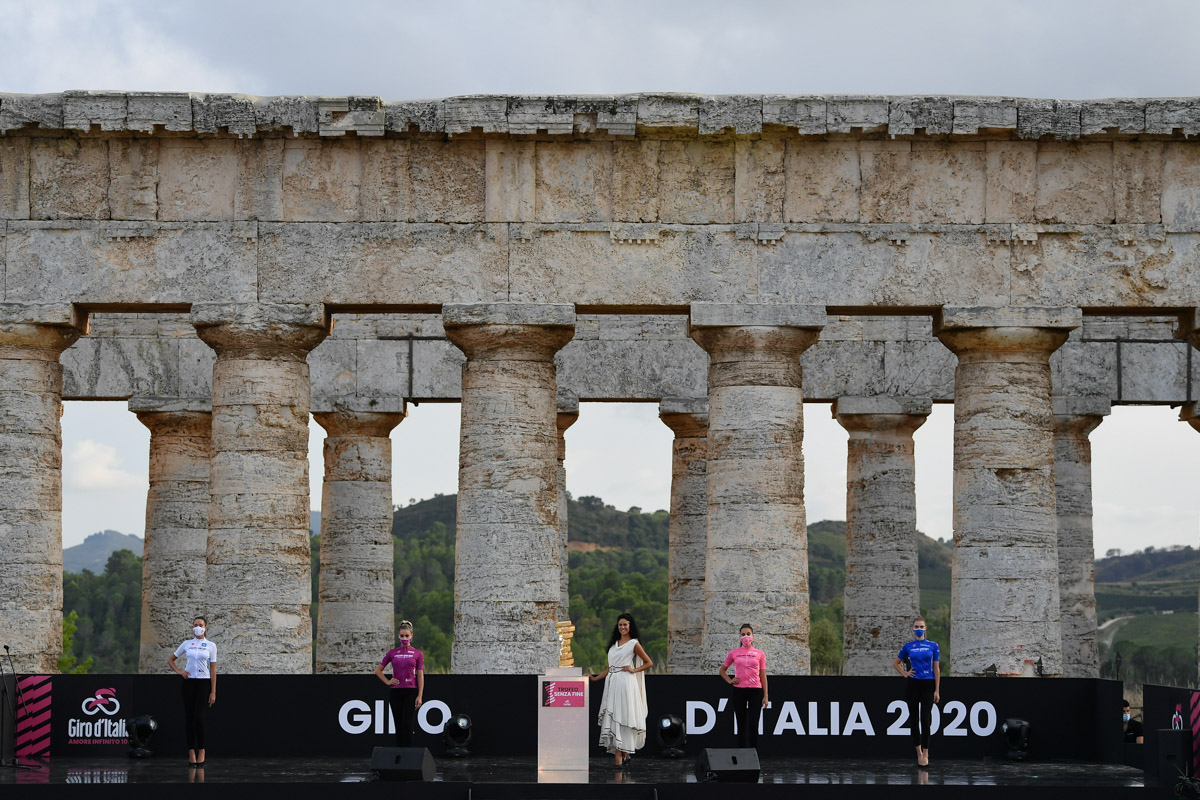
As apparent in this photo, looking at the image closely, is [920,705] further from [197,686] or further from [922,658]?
[197,686]

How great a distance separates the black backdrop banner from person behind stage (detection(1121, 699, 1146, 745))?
0.99ft

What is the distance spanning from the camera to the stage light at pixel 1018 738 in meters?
21.3

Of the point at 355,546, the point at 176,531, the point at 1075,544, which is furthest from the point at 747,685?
the point at 176,531

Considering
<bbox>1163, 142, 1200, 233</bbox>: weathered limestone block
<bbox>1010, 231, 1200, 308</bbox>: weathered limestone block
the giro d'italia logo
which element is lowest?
the giro d'italia logo

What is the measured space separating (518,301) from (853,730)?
8.67 meters

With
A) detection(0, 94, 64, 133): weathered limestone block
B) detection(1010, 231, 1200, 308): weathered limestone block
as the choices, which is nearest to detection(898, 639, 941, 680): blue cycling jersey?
detection(1010, 231, 1200, 308): weathered limestone block

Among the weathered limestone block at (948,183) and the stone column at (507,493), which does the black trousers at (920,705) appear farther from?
the weathered limestone block at (948,183)

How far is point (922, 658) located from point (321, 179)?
12159mm

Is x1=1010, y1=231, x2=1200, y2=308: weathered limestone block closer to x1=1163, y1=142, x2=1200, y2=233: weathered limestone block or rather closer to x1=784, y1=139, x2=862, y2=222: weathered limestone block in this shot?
x1=1163, y1=142, x2=1200, y2=233: weathered limestone block

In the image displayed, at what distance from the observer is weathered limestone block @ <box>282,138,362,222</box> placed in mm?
26625

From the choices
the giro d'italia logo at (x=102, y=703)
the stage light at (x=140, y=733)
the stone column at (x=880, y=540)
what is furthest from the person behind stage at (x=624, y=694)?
the stone column at (x=880, y=540)

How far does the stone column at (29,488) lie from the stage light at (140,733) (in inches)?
210

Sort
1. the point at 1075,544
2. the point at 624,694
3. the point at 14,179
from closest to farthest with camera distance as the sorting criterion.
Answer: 1. the point at 624,694
2. the point at 14,179
3. the point at 1075,544

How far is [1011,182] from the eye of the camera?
26.7 meters
